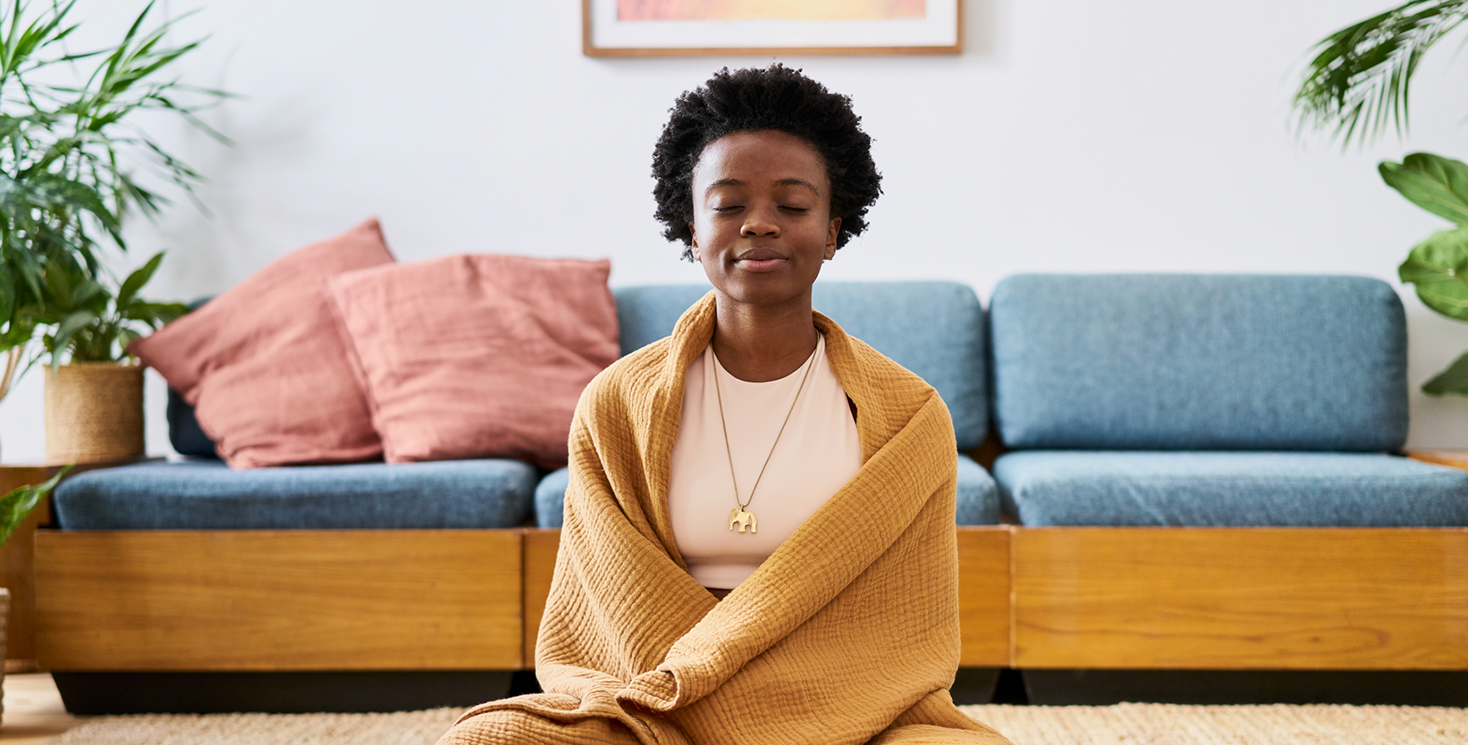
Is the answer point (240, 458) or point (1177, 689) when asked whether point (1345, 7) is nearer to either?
point (1177, 689)

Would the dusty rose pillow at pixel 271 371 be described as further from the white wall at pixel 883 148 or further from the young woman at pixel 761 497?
the young woman at pixel 761 497

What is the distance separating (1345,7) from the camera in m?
2.49

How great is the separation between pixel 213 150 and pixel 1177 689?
2.55 metres

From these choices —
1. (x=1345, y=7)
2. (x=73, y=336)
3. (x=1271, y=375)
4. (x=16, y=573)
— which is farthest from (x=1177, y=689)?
(x=73, y=336)

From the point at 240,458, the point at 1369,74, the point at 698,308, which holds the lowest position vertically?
the point at 240,458

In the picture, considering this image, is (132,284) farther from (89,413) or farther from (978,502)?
(978,502)

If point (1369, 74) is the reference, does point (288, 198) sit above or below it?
below

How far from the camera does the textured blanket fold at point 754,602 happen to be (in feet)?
3.07

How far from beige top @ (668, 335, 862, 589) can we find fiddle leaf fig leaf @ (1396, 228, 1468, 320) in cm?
186

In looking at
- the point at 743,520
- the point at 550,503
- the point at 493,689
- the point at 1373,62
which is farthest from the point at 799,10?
the point at 743,520

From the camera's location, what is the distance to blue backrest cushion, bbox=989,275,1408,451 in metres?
2.26

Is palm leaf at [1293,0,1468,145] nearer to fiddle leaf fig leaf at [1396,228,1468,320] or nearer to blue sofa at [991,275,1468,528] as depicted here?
fiddle leaf fig leaf at [1396,228,1468,320]

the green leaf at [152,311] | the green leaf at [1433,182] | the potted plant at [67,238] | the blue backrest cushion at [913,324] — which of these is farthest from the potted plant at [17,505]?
the green leaf at [1433,182]

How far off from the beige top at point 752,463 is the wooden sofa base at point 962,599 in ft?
2.79
